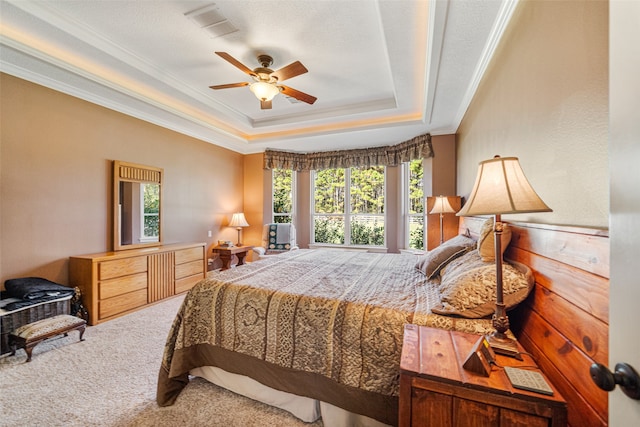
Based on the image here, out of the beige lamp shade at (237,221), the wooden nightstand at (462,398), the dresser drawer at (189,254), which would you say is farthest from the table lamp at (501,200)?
the beige lamp shade at (237,221)

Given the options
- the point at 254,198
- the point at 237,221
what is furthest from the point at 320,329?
the point at 254,198

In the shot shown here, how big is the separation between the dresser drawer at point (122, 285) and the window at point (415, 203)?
4353 millimetres

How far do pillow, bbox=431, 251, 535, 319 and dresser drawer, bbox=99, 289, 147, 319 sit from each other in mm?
3498

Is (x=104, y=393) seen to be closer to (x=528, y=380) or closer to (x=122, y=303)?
(x=122, y=303)

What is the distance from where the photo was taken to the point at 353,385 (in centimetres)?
138

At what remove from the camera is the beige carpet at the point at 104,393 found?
5.21ft

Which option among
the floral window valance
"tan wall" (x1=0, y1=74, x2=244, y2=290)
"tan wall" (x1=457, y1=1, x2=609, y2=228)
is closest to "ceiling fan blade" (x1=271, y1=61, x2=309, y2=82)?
"tan wall" (x1=457, y1=1, x2=609, y2=228)

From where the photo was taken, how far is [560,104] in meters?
1.17

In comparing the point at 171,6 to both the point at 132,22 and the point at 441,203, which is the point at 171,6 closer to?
the point at 132,22

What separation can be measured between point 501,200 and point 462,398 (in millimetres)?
769

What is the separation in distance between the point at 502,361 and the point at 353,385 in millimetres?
748

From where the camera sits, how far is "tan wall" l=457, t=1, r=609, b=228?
3.07 ft

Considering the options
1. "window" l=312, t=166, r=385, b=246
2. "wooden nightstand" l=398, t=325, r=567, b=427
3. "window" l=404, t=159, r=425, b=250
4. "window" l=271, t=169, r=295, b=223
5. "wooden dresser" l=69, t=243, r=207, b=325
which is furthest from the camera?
"window" l=271, t=169, r=295, b=223

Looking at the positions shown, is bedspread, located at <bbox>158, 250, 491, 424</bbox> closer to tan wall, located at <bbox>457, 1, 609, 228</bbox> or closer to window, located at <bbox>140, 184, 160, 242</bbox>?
tan wall, located at <bbox>457, 1, 609, 228</bbox>
